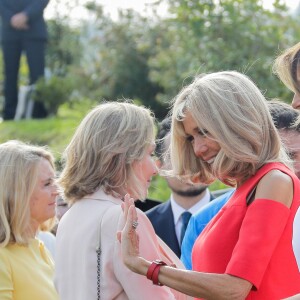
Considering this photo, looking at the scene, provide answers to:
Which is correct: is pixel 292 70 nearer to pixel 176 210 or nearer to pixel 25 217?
pixel 25 217

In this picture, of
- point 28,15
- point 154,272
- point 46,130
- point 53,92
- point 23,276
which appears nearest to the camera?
point 154,272

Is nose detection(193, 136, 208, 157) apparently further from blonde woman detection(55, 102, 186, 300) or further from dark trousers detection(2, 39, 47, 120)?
dark trousers detection(2, 39, 47, 120)

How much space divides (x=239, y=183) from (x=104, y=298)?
711 mm

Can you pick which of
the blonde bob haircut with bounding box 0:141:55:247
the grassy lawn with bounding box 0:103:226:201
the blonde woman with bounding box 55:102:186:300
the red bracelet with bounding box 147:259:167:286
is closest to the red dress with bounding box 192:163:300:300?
the red bracelet with bounding box 147:259:167:286

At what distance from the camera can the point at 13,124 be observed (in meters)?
11.5

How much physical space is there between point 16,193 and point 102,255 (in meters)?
1.06

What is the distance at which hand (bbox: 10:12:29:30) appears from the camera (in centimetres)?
1191

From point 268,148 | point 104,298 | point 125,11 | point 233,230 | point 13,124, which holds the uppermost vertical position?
point 268,148

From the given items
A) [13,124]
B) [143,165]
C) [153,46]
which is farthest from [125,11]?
A: [143,165]

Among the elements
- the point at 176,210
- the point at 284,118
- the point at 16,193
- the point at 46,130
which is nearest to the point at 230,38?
the point at 46,130

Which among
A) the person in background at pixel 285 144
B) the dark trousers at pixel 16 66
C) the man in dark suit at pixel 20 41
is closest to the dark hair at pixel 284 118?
the person in background at pixel 285 144

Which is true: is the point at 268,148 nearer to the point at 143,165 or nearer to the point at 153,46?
the point at 143,165

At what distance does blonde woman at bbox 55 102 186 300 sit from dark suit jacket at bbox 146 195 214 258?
1759 millimetres

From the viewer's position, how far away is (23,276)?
434 cm
